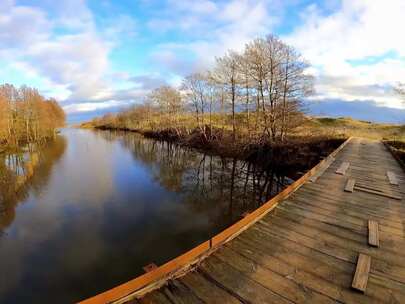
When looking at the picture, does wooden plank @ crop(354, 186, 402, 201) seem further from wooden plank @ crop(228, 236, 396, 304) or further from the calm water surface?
the calm water surface

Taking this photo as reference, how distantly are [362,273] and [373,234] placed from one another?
136cm

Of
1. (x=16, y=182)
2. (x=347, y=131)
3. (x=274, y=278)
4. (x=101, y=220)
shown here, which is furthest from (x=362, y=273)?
(x=347, y=131)

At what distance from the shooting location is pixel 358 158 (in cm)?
1160

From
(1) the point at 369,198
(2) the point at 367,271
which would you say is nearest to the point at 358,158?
(1) the point at 369,198

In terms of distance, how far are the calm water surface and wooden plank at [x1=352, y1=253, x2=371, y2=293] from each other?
205 inches

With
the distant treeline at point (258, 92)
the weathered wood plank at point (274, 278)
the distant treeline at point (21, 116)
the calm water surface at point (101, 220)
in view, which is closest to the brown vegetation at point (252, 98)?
the distant treeline at point (258, 92)

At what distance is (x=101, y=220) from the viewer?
31.3ft

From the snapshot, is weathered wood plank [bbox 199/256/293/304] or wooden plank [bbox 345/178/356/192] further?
wooden plank [bbox 345/178/356/192]

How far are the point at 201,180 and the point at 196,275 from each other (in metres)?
12.6

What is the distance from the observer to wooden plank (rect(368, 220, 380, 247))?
379 centimetres

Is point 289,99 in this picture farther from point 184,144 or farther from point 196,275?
point 196,275

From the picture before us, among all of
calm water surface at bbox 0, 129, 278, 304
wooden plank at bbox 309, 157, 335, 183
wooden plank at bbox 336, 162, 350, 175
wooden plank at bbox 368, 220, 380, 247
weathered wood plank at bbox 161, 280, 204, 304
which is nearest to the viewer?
weathered wood plank at bbox 161, 280, 204, 304

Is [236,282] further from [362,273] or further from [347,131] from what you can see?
[347,131]

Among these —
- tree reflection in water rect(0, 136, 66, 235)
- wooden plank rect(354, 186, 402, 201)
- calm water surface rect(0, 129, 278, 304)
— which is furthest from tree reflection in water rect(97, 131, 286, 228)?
tree reflection in water rect(0, 136, 66, 235)
